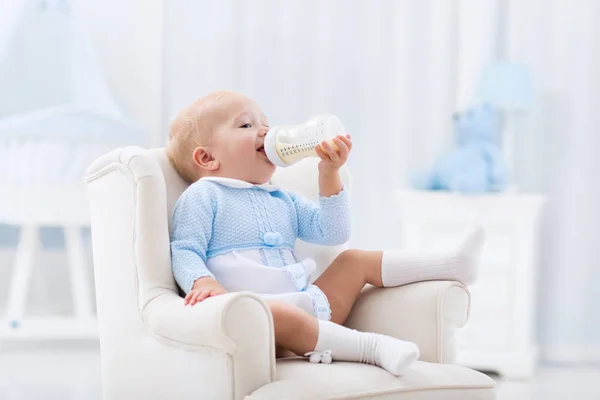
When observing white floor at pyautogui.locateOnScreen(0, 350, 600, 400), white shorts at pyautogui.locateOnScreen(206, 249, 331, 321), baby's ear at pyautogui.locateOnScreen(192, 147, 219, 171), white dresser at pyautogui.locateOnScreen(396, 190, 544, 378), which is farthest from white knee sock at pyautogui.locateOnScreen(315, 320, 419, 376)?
white dresser at pyautogui.locateOnScreen(396, 190, 544, 378)

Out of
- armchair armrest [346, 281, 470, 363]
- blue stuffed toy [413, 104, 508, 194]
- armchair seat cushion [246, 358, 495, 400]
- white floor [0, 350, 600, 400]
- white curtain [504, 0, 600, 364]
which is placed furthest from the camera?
white curtain [504, 0, 600, 364]

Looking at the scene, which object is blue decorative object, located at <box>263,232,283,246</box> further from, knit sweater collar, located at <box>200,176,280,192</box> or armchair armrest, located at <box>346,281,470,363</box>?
armchair armrest, located at <box>346,281,470,363</box>

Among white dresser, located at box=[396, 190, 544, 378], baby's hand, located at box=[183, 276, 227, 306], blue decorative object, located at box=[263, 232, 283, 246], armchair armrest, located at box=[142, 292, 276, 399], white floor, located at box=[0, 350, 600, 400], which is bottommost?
white floor, located at box=[0, 350, 600, 400]

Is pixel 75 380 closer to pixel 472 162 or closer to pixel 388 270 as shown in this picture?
pixel 388 270

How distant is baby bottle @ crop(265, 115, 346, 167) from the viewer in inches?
67.0

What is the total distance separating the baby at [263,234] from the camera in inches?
66.4

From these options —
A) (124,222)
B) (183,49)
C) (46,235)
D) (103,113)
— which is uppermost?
(183,49)

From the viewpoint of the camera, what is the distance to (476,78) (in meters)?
3.46

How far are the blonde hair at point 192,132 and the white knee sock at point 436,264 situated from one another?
471mm

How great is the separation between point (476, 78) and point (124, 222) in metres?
2.16

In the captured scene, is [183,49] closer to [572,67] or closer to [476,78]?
[476,78]

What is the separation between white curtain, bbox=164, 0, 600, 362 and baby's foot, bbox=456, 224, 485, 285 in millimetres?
1700

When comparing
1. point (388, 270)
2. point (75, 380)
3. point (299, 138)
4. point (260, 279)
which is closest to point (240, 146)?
point (299, 138)

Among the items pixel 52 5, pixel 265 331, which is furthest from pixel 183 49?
pixel 265 331
